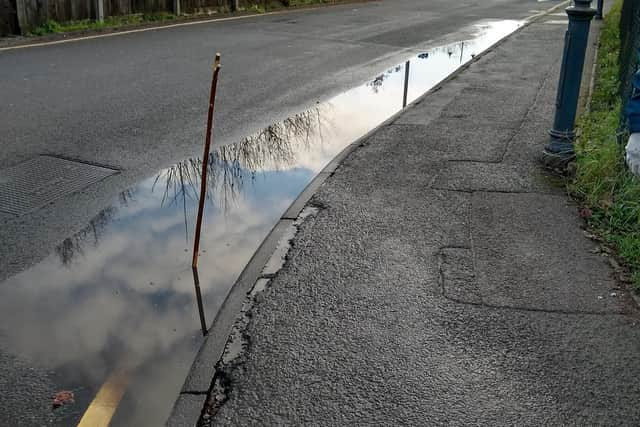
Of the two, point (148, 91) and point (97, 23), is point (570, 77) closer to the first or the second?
point (148, 91)

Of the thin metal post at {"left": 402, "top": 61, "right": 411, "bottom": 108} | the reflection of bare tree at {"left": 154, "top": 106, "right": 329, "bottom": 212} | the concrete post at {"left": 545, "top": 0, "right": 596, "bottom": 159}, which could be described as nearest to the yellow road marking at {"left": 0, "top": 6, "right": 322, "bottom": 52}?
the thin metal post at {"left": 402, "top": 61, "right": 411, "bottom": 108}

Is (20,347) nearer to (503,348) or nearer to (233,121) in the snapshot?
(503,348)

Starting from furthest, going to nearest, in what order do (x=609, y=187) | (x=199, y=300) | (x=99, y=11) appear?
(x=99, y=11)
(x=609, y=187)
(x=199, y=300)

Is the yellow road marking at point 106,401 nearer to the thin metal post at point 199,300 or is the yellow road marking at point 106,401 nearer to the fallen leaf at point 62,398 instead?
the fallen leaf at point 62,398

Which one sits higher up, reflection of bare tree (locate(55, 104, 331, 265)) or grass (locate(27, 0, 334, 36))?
grass (locate(27, 0, 334, 36))

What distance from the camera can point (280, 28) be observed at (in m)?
17.8

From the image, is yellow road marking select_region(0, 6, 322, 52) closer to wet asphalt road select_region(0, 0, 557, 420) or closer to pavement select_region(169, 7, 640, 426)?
wet asphalt road select_region(0, 0, 557, 420)

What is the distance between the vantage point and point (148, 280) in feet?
14.9

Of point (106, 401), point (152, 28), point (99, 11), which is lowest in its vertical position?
point (106, 401)

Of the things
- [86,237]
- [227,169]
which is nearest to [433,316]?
[86,237]

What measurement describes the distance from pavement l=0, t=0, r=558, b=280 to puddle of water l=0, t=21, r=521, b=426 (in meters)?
0.28

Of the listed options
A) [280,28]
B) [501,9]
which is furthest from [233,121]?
[501,9]

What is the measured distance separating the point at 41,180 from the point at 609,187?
4959 millimetres

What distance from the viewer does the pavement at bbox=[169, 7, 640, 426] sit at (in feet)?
10.3
